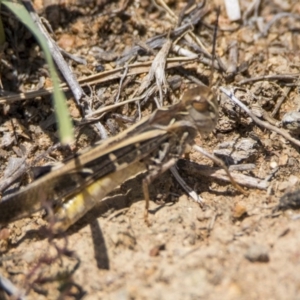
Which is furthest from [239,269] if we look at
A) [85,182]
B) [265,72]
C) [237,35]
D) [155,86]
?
[237,35]

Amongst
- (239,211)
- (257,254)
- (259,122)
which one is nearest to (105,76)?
(259,122)

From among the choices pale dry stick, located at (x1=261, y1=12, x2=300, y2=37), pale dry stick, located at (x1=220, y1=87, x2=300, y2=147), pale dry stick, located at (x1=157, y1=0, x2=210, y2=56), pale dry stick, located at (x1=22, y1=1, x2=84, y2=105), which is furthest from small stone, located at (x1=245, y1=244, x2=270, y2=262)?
pale dry stick, located at (x1=261, y1=12, x2=300, y2=37)

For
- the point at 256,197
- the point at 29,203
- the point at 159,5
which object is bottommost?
the point at 256,197

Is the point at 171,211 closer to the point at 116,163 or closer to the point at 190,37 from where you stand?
the point at 116,163

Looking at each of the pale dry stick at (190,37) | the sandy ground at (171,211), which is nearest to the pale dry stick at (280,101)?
the sandy ground at (171,211)

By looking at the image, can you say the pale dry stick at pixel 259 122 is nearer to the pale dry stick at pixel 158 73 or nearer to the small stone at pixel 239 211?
the pale dry stick at pixel 158 73

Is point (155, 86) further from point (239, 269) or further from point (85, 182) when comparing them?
point (239, 269)

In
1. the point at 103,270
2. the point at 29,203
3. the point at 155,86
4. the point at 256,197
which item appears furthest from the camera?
the point at 155,86
